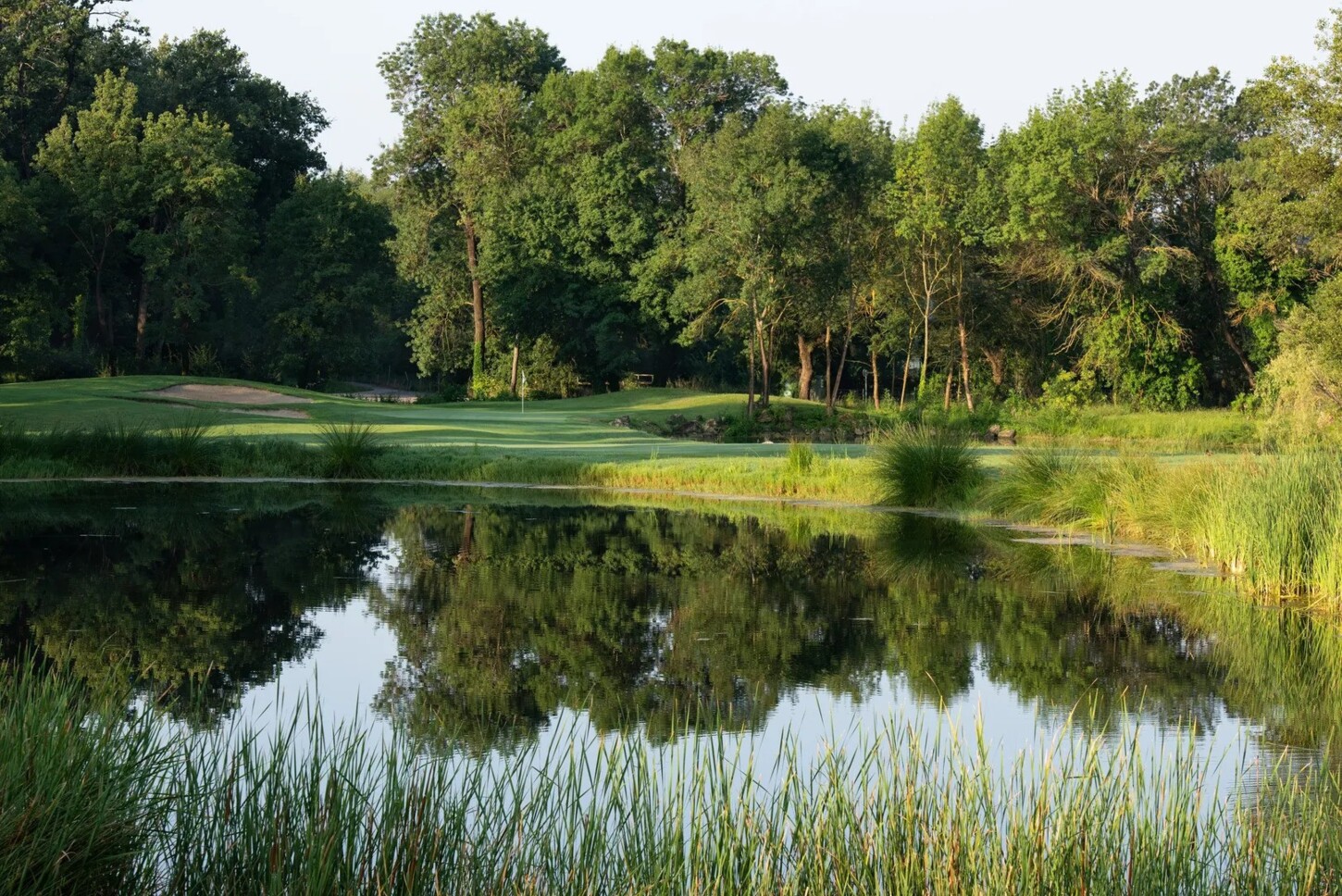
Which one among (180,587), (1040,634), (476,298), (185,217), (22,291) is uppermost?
(185,217)

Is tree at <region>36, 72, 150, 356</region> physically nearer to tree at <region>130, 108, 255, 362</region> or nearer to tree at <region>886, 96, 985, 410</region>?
tree at <region>130, 108, 255, 362</region>

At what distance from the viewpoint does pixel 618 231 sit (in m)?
53.3

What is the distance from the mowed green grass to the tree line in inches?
313

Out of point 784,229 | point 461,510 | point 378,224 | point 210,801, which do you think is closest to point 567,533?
point 461,510

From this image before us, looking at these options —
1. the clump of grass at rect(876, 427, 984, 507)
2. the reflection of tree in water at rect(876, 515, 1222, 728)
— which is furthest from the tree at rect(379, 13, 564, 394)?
the reflection of tree in water at rect(876, 515, 1222, 728)

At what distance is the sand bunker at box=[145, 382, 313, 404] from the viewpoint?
36219 mm

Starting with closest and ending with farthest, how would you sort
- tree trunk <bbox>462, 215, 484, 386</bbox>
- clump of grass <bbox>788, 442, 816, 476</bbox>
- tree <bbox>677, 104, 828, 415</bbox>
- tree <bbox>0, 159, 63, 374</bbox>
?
clump of grass <bbox>788, 442, 816, 476</bbox> → tree <bbox>0, 159, 63, 374</bbox> → tree <bbox>677, 104, 828, 415</bbox> → tree trunk <bbox>462, 215, 484, 386</bbox>

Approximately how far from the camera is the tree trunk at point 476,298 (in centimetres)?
5735

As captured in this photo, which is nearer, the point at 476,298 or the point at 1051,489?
the point at 1051,489

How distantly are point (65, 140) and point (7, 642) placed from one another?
43.0 metres

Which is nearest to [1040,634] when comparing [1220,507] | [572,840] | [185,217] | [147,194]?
[1220,507]

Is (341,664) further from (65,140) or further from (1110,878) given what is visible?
(65,140)

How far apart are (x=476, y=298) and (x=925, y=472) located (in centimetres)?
4051

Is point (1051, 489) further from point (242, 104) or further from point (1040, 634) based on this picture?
point (242, 104)
